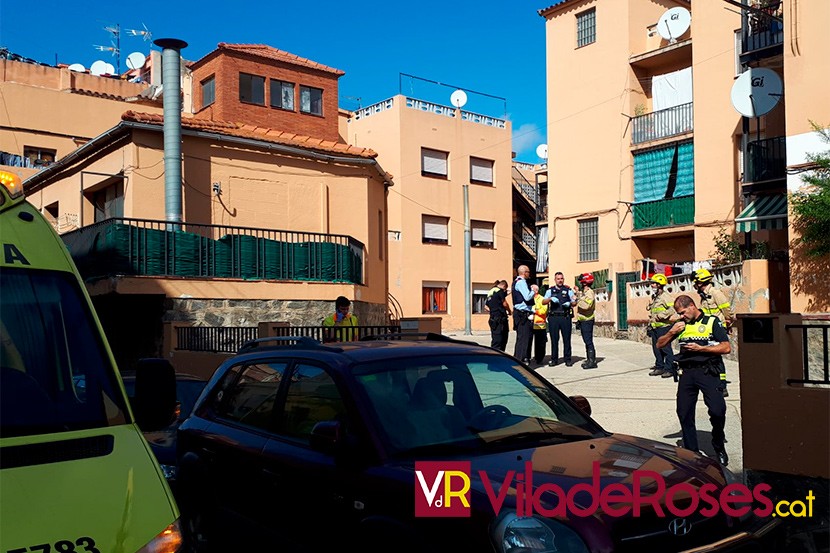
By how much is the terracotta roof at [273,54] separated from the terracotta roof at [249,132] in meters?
4.43

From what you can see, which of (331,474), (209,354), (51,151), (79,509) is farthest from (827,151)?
(51,151)

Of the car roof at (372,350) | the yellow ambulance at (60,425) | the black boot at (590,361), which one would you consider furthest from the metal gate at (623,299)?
the yellow ambulance at (60,425)

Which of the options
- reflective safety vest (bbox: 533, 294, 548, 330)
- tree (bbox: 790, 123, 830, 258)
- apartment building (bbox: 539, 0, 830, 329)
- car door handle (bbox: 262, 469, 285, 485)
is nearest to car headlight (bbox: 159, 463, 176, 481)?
car door handle (bbox: 262, 469, 285, 485)

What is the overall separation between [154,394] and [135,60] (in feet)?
132

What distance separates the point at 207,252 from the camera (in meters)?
18.7

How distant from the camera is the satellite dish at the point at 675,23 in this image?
2661 cm

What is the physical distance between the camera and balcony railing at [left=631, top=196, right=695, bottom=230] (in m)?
26.8

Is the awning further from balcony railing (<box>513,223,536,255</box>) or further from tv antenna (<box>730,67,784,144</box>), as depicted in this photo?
balcony railing (<box>513,223,536,255</box>)

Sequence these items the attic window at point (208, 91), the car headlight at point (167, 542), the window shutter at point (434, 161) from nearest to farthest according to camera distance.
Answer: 1. the car headlight at point (167, 542)
2. the attic window at point (208, 91)
3. the window shutter at point (434, 161)

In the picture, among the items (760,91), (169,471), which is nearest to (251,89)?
(760,91)

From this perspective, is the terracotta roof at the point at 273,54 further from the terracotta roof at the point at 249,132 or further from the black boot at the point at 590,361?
the black boot at the point at 590,361

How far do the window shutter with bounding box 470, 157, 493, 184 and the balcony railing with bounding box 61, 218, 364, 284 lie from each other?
16632 millimetres

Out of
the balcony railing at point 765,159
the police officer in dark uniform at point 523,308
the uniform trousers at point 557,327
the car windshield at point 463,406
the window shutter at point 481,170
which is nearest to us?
the car windshield at point 463,406

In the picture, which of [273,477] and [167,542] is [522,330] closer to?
[273,477]
